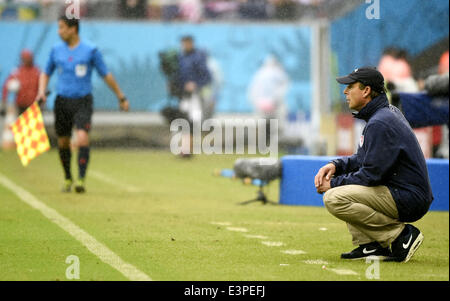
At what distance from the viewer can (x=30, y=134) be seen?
1268 cm

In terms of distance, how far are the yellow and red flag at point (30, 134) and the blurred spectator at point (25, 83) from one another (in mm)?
10824

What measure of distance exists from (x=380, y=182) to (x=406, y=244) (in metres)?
0.53

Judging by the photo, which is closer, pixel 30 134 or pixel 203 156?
pixel 30 134

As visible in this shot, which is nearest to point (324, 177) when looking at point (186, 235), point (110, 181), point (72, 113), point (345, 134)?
point (186, 235)

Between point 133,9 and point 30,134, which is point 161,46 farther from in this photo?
point 30,134

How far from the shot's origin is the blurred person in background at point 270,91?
2566 cm

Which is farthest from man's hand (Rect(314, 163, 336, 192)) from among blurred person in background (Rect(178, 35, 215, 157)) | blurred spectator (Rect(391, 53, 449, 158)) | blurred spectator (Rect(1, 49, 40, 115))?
blurred spectator (Rect(1, 49, 40, 115))

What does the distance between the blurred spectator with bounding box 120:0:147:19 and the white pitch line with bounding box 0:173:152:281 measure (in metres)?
13.2

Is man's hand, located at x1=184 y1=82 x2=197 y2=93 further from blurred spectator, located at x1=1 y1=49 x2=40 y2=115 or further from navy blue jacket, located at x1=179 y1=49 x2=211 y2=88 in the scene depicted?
blurred spectator, located at x1=1 y1=49 x2=40 y2=115

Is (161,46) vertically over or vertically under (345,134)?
over

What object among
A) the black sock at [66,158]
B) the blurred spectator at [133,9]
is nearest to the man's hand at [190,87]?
the blurred spectator at [133,9]

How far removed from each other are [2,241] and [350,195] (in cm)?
304
